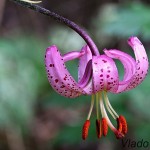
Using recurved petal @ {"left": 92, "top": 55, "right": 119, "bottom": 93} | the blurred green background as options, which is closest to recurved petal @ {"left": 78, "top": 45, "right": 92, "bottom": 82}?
recurved petal @ {"left": 92, "top": 55, "right": 119, "bottom": 93}

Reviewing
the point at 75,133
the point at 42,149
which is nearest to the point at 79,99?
the point at 75,133

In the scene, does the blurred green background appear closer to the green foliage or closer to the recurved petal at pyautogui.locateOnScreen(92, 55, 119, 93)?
the green foliage

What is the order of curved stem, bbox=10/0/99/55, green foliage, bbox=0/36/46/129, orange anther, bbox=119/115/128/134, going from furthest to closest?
green foliage, bbox=0/36/46/129
orange anther, bbox=119/115/128/134
curved stem, bbox=10/0/99/55

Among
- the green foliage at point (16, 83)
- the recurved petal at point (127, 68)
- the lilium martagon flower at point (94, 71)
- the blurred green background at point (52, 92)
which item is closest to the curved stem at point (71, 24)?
the lilium martagon flower at point (94, 71)

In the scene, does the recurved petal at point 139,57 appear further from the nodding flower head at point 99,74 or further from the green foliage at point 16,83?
the green foliage at point 16,83

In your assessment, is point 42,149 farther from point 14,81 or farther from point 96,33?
point 96,33
